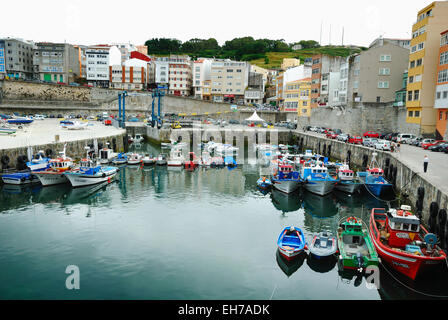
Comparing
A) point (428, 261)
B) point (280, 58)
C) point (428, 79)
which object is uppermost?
point (280, 58)

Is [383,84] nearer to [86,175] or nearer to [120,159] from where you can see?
[120,159]

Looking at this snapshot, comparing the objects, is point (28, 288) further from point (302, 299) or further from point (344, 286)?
point (344, 286)

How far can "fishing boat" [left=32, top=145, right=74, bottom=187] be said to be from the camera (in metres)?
32.4

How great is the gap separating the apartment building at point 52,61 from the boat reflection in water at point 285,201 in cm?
9248

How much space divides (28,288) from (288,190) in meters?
22.2

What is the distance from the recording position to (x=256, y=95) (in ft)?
353

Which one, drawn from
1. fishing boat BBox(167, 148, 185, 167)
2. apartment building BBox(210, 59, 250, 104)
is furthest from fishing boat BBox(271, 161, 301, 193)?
apartment building BBox(210, 59, 250, 104)

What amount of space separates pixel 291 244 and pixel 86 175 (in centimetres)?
2191

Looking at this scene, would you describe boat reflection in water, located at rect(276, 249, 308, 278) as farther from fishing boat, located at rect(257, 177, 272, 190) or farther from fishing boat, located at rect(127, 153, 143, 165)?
fishing boat, located at rect(127, 153, 143, 165)

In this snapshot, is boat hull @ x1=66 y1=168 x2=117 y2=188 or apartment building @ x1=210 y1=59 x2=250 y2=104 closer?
boat hull @ x1=66 y1=168 x2=117 y2=188

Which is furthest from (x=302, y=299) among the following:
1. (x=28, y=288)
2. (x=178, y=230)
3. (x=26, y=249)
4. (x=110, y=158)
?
Result: (x=110, y=158)

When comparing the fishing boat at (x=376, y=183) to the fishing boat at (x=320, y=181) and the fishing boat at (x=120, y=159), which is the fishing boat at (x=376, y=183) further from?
the fishing boat at (x=120, y=159)

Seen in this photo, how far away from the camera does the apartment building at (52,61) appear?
339 feet

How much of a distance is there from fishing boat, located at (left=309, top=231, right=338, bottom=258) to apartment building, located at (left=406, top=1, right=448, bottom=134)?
108 ft
